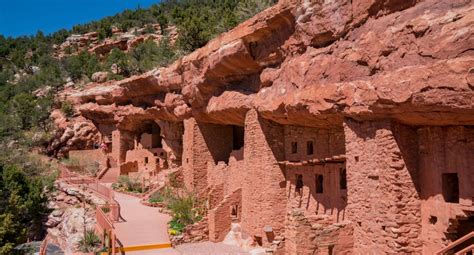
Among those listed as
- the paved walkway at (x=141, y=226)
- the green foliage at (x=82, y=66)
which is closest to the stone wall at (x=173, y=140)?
the paved walkway at (x=141, y=226)

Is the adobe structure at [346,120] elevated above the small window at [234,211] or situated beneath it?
elevated above

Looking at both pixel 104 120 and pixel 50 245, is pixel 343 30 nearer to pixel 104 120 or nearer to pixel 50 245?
pixel 50 245

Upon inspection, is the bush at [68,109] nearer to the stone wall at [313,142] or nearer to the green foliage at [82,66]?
the green foliage at [82,66]

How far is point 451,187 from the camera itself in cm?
1017

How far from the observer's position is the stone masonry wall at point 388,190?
10312 mm

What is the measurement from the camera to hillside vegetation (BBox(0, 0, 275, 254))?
2530cm

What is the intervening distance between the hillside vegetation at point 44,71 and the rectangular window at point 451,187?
1502cm

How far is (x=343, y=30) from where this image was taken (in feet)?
38.6

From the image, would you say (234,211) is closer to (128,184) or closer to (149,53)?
(128,184)

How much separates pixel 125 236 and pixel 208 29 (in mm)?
16544

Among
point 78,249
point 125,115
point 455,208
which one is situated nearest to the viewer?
point 455,208

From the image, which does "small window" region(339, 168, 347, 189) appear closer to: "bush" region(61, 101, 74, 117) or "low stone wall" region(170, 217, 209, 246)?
"low stone wall" region(170, 217, 209, 246)

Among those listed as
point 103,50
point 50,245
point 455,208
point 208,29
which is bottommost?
point 50,245

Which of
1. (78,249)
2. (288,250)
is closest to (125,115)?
Result: (78,249)
